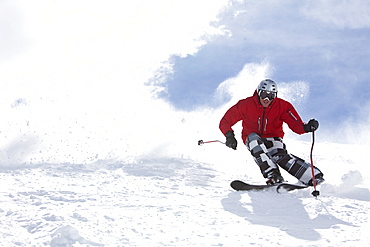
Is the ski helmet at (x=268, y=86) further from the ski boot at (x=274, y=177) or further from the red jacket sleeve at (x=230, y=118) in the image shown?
the ski boot at (x=274, y=177)

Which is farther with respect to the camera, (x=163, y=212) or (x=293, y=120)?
(x=293, y=120)

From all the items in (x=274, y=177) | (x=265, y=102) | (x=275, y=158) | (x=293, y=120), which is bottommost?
(x=274, y=177)

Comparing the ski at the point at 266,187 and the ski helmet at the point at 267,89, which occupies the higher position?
the ski helmet at the point at 267,89

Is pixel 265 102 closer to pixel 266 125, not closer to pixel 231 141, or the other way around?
pixel 266 125

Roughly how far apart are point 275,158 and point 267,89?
1233 mm

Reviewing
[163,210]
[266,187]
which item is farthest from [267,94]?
[163,210]

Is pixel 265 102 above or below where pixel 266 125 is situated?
above

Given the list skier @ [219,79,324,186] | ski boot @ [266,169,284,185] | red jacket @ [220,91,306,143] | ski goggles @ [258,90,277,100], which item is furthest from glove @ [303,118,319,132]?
ski boot @ [266,169,284,185]

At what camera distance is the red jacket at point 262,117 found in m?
6.75

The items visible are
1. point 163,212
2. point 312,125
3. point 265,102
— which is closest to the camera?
point 163,212

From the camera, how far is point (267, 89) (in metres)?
6.56

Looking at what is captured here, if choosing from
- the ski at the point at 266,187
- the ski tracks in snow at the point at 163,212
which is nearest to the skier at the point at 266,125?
the ski at the point at 266,187

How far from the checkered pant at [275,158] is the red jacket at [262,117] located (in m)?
0.22

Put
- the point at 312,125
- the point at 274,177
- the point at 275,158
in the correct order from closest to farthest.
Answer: the point at 274,177
the point at 312,125
the point at 275,158
